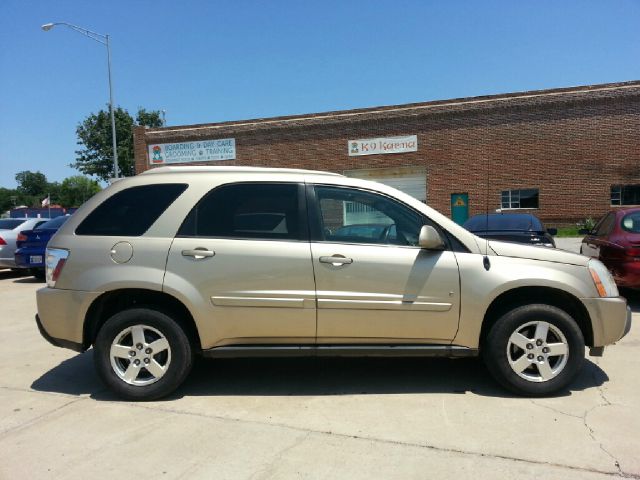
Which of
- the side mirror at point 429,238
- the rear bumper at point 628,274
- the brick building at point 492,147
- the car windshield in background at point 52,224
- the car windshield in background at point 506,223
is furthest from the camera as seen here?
the brick building at point 492,147

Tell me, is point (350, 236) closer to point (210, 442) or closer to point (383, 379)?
point (383, 379)

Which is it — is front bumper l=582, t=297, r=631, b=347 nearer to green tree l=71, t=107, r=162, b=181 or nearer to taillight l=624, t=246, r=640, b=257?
taillight l=624, t=246, r=640, b=257

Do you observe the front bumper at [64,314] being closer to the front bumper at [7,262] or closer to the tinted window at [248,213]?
the tinted window at [248,213]

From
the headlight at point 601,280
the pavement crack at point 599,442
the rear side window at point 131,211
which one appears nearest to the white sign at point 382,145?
the headlight at point 601,280

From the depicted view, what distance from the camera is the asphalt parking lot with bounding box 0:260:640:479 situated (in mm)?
3039

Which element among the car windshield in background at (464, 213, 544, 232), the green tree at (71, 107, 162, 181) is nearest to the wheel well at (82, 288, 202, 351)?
the car windshield in background at (464, 213, 544, 232)

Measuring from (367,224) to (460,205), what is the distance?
21457 mm

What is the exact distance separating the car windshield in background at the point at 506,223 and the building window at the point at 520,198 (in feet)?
54.1

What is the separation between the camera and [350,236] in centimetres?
410

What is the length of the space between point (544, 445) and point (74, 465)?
3040mm

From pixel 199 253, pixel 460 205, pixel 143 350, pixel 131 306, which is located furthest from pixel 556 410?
pixel 460 205

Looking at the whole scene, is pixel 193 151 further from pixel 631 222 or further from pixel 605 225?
pixel 631 222

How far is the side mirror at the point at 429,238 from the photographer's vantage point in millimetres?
3893

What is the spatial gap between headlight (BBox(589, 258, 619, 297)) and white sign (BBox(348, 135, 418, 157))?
21.5m
